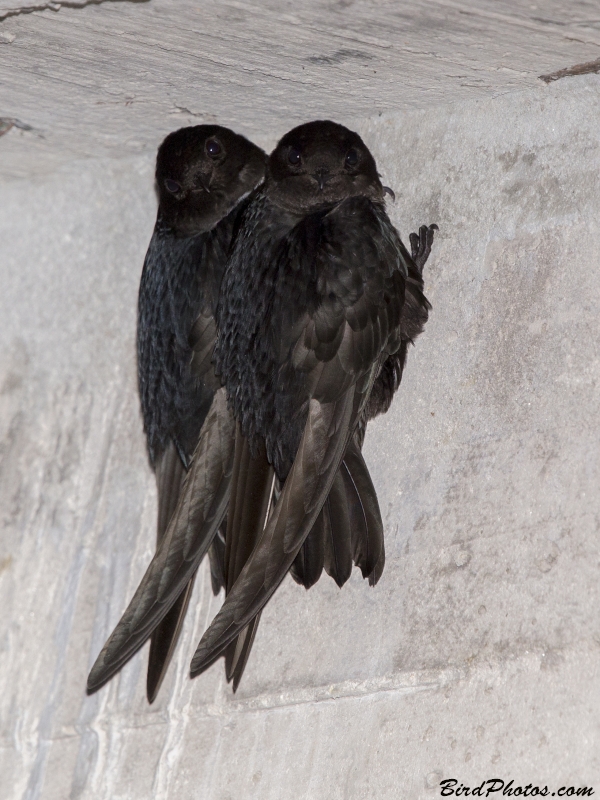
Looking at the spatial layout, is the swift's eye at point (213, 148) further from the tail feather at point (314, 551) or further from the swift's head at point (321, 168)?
the tail feather at point (314, 551)

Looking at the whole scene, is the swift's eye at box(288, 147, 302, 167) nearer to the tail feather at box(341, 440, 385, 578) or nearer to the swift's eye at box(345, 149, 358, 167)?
the swift's eye at box(345, 149, 358, 167)

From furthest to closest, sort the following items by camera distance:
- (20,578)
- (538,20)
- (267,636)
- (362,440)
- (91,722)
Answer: (20,578) < (91,722) < (267,636) < (362,440) < (538,20)

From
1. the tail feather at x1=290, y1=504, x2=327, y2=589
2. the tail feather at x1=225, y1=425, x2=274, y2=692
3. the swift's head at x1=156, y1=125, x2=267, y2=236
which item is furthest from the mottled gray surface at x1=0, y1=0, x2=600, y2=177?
the tail feather at x1=290, y1=504, x2=327, y2=589

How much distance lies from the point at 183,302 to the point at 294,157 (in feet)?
1.14

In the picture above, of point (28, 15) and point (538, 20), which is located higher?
point (538, 20)

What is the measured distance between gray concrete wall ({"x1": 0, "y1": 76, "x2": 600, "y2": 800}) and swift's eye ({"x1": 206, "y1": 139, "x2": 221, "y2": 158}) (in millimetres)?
289

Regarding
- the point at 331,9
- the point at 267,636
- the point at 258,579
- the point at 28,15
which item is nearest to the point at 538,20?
the point at 331,9

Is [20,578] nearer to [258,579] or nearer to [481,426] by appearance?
[258,579]

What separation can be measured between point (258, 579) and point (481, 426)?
1.46 ft

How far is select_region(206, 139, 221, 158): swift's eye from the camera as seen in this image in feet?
6.98

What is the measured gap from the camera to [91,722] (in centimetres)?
226

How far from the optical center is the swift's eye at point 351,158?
195 centimetres

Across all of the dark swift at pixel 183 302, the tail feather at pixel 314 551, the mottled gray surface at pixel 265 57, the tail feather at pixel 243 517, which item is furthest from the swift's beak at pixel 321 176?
the tail feather at pixel 314 551

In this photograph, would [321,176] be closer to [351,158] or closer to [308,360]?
[351,158]
